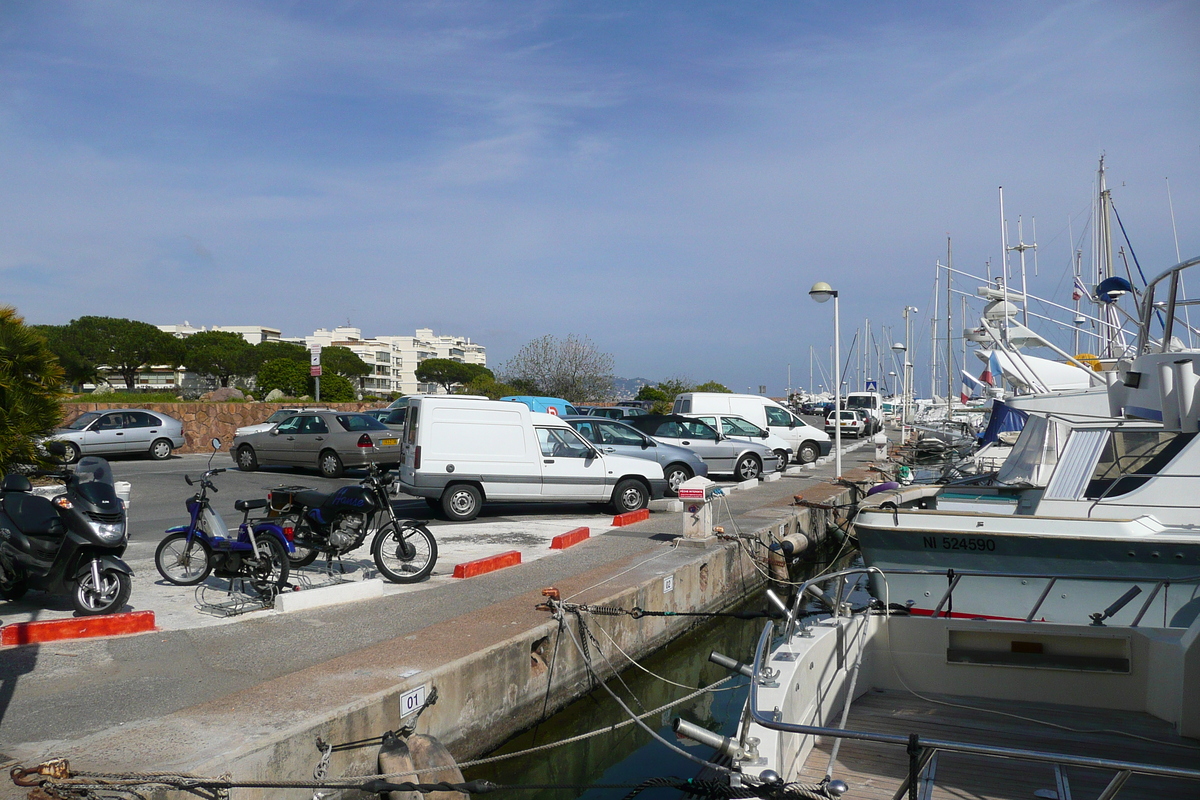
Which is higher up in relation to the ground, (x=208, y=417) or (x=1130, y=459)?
(x=208, y=417)

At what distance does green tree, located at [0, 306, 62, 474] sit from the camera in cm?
885

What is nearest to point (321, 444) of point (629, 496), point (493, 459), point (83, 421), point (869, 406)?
point (83, 421)

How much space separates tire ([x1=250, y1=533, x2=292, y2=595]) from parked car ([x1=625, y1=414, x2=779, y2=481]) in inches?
518

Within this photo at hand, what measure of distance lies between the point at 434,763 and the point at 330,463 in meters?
15.4

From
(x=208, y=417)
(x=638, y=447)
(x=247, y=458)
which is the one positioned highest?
(x=208, y=417)

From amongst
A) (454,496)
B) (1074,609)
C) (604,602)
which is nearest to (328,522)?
(604,602)

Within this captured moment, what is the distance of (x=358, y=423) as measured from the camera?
20219mm

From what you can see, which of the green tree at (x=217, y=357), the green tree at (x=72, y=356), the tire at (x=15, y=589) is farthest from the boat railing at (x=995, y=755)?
the green tree at (x=217, y=357)

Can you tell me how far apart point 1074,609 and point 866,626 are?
311 centimetres

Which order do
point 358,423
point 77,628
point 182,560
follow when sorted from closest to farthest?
point 77,628 → point 182,560 → point 358,423

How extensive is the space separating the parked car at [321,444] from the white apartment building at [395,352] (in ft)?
332

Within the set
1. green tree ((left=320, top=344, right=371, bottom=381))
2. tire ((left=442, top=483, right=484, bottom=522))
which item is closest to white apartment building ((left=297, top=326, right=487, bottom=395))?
green tree ((left=320, top=344, right=371, bottom=381))

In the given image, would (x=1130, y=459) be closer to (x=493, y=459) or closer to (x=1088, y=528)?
(x=1088, y=528)

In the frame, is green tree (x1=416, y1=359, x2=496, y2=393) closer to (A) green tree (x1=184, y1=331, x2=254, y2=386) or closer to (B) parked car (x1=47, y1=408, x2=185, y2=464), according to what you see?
(A) green tree (x1=184, y1=331, x2=254, y2=386)
